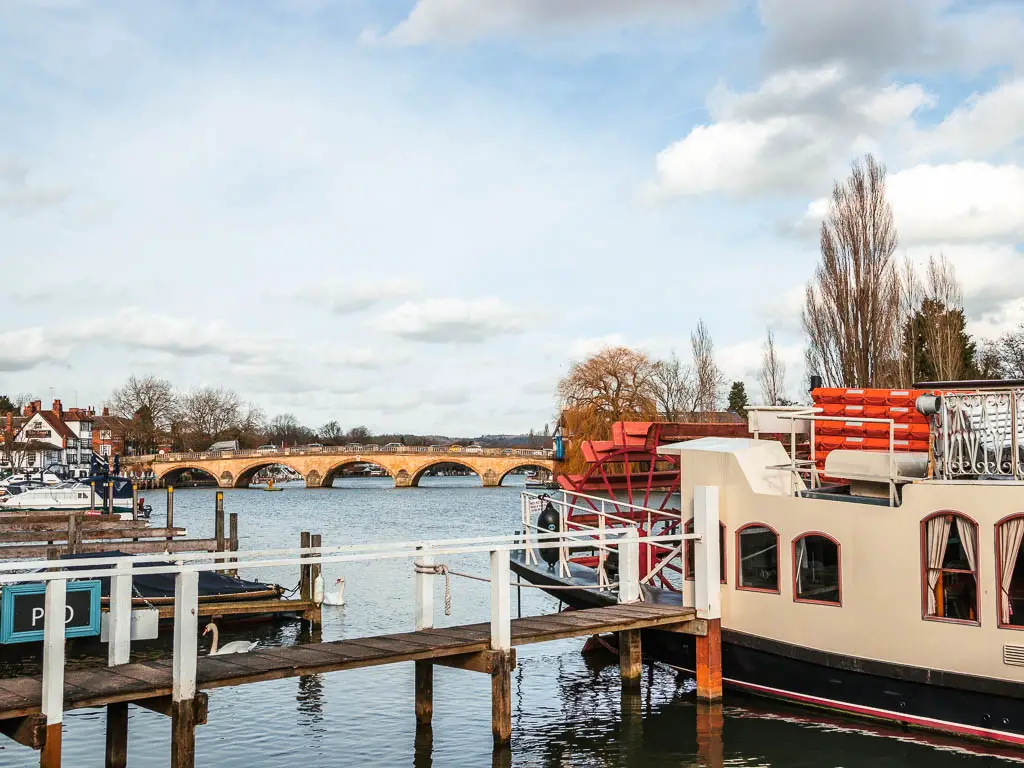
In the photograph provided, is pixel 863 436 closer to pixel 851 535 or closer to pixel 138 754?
pixel 851 535

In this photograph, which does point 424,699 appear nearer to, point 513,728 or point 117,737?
point 513,728

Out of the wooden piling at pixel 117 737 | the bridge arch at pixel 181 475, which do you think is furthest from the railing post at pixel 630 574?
the bridge arch at pixel 181 475

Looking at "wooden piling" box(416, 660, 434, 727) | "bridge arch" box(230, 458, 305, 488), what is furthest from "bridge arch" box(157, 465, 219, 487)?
"wooden piling" box(416, 660, 434, 727)

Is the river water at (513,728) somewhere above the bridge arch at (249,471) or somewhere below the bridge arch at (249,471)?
below

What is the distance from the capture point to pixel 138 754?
1352 cm

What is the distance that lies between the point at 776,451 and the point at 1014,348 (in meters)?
50.8

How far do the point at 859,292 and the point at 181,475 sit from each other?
9728 centimetres

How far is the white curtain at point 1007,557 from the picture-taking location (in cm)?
1206

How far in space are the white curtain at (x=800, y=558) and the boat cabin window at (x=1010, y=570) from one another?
2.65 m

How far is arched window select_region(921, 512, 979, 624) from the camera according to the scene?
1252 centimetres

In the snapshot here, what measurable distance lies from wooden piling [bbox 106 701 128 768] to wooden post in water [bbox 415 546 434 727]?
377 centimetres

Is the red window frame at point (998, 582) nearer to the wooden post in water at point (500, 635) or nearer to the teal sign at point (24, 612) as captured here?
the wooden post in water at point (500, 635)

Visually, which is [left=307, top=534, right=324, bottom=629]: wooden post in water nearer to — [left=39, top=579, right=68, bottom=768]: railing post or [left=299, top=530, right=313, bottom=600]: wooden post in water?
[left=299, top=530, right=313, bottom=600]: wooden post in water

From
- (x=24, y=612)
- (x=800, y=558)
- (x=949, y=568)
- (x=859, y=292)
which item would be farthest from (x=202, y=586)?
(x=859, y=292)
